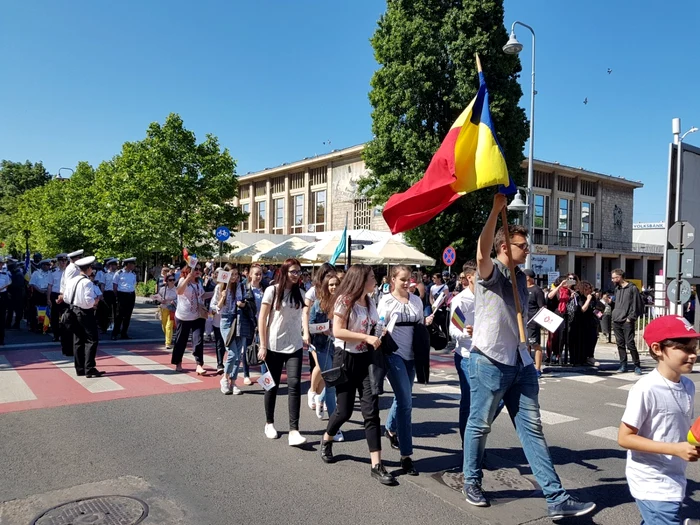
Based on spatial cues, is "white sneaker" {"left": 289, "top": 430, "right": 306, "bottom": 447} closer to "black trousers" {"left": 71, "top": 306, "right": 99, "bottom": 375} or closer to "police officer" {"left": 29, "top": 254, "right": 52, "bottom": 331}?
"black trousers" {"left": 71, "top": 306, "right": 99, "bottom": 375}

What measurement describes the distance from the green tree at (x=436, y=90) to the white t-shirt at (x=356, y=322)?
2064 centimetres

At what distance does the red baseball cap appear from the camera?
2729mm

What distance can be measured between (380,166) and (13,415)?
846 inches

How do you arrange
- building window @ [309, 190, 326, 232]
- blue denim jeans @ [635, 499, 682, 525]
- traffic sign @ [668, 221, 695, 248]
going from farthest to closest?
building window @ [309, 190, 326, 232] → traffic sign @ [668, 221, 695, 248] → blue denim jeans @ [635, 499, 682, 525]

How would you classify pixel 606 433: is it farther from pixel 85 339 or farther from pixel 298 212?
pixel 298 212

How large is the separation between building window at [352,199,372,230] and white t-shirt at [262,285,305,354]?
3161cm

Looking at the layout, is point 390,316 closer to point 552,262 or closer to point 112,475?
point 112,475

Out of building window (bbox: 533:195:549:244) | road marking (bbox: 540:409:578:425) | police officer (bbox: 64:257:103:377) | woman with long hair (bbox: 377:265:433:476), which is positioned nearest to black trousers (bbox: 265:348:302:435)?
woman with long hair (bbox: 377:265:433:476)

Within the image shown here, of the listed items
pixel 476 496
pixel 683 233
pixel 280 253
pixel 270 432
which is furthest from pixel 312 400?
pixel 280 253

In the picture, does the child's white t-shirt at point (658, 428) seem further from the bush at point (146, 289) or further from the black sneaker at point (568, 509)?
the bush at point (146, 289)

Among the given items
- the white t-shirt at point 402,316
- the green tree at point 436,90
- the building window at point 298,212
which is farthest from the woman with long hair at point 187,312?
the building window at point 298,212

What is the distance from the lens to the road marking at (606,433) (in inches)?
246

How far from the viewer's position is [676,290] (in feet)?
39.7

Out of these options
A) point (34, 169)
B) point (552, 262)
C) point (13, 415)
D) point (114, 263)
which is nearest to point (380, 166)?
point (552, 262)
